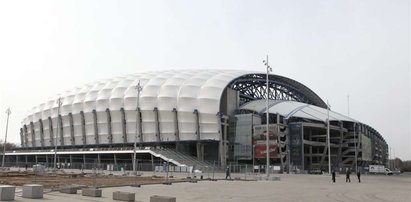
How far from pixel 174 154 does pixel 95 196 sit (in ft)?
243

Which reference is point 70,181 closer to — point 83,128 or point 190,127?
point 190,127

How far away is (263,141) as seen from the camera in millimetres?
104750

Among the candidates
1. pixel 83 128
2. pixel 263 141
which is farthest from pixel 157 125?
pixel 263 141

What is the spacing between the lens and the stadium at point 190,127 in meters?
107

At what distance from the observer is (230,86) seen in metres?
117

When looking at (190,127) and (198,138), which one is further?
(190,127)

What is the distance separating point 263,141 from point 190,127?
17039 mm

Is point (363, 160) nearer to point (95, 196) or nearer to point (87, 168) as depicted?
point (87, 168)

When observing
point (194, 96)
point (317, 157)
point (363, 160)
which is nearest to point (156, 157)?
point (194, 96)

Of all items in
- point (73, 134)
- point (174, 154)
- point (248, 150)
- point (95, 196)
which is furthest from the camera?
point (73, 134)

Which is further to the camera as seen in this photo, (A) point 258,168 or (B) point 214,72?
(B) point 214,72

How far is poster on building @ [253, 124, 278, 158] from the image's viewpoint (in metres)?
104

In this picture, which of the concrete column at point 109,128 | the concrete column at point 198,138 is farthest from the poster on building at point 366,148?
the concrete column at point 109,128

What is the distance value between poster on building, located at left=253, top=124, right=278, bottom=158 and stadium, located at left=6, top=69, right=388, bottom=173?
0.23 meters
